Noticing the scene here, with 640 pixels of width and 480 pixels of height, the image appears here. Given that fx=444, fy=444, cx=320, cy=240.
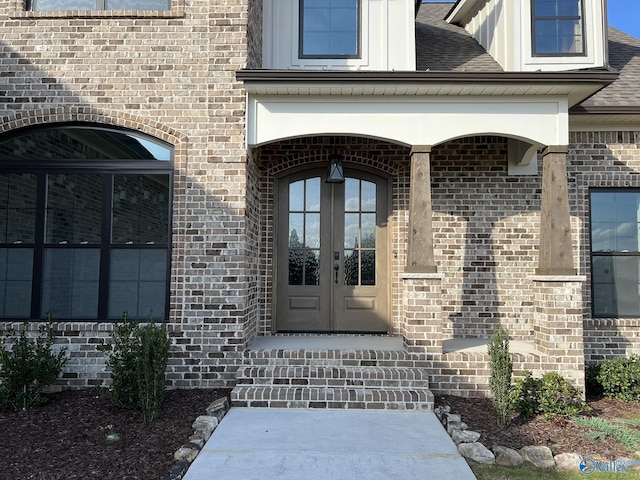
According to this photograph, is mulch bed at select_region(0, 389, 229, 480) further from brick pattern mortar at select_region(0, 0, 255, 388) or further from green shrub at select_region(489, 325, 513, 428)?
green shrub at select_region(489, 325, 513, 428)

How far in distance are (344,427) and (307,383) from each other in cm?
86

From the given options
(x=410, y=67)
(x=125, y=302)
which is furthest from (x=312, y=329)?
(x=410, y=67)

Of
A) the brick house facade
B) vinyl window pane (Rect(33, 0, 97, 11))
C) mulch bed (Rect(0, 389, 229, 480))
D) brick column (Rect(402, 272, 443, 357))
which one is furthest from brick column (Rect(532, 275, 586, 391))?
vinyl window pane (Rect(33, 0, 97, 11))

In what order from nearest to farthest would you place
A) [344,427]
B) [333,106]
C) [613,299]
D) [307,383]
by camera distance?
[344,427] → [307,383] → [333,106] → [613,299]

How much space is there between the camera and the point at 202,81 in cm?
555

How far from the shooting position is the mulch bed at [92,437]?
3424mm

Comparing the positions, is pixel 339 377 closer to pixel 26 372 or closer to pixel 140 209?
pixel 140 209

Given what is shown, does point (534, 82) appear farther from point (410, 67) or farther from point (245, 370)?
point (245, 370)

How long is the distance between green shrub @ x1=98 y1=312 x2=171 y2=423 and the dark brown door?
2.25 metres

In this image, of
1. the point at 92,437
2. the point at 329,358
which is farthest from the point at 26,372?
the point at 329,358

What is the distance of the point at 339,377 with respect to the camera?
199 inches

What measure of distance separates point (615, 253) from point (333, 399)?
4786 mm

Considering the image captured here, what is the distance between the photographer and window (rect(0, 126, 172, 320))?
5.52 m

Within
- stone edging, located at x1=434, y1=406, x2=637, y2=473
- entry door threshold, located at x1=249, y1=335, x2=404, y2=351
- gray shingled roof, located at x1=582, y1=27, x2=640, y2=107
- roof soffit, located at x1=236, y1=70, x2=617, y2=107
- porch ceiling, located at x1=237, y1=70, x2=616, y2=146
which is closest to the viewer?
stone edging, located at x1=434, y1=406, x2=637, y2=473
